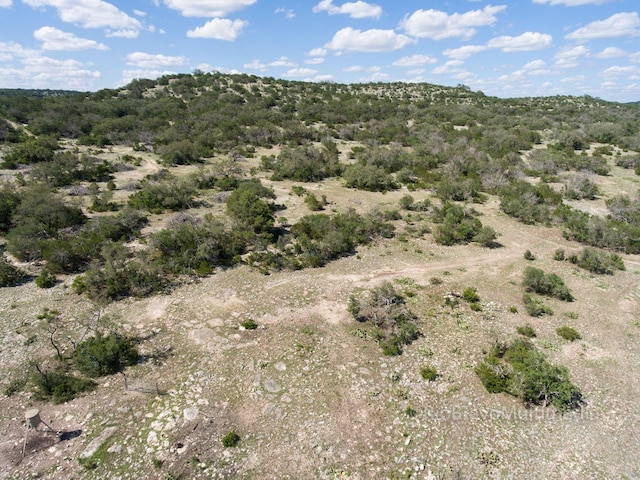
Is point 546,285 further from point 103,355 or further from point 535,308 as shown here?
point 103,355

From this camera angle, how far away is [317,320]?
16.6 metres

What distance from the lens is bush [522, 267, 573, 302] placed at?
18.7 m

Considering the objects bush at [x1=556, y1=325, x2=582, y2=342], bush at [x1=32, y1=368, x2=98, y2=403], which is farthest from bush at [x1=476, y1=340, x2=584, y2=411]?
bush at [x1=32, y1=368, x2=98, y2=403]

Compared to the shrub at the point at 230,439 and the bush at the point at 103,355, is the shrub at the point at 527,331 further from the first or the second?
the bush at the point at 103,355

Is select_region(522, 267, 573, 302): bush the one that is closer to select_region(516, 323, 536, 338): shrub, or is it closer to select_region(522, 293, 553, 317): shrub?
select_region(522, 293, 553, 317): shrub

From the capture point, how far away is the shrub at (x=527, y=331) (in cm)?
1603

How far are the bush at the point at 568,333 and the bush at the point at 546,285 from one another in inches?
116

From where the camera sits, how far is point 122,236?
23016 mm

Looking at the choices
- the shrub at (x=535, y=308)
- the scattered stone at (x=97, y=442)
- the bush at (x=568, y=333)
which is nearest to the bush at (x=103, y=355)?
the scattered stone at (x=97, y=442)

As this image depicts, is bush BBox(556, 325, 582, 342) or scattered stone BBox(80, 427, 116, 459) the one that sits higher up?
bush BBox(556, 325, 582, 342)

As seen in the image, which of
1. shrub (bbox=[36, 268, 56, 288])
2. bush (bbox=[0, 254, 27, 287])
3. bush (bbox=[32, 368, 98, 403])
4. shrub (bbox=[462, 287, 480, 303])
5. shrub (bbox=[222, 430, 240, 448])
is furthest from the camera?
shrub (bbox=[462, 287, 480, 303])

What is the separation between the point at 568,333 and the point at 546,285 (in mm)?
3688

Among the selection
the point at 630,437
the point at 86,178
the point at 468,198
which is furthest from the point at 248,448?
the point at 86,178

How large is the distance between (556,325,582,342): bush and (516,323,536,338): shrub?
114 cm
